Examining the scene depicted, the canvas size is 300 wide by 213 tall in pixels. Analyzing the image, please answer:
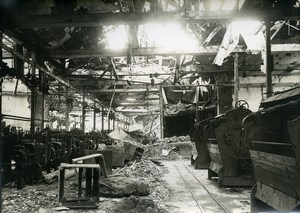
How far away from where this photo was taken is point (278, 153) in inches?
195

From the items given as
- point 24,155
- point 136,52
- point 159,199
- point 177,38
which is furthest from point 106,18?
point 159,199

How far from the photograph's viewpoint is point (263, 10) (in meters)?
6.82

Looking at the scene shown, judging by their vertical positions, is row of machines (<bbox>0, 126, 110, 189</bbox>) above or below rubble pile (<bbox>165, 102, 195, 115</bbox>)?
below

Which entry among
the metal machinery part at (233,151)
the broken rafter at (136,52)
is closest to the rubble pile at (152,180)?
the metal machinery part at (233,151)

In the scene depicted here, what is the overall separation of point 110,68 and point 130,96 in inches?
316

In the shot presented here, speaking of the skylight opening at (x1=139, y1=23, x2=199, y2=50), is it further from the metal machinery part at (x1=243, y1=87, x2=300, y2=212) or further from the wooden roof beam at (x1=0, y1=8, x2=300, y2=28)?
the metal machinery part at (x1=243, y1=87, x2=300, y2=212)

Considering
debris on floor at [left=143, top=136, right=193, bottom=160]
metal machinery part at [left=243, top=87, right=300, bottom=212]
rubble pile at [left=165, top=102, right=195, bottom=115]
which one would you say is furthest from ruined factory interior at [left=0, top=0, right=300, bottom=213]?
rubble pile at [left=165, top=102, right=195, bottom=115]

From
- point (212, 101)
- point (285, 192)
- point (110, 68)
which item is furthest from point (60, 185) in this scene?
point (212, 101)

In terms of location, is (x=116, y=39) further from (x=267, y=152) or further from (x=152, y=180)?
(x=267, y=152)

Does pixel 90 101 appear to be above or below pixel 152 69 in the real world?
below

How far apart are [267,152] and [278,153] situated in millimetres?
175

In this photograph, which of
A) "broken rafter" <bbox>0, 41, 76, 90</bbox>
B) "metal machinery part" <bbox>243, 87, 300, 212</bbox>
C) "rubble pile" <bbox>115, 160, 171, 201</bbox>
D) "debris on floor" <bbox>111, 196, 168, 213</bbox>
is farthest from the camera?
"broken rafter" <bbox>0, 41, 76, 90</bbox>

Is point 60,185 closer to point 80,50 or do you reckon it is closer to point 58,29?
point 58,29

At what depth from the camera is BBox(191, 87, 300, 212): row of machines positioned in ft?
12.2
